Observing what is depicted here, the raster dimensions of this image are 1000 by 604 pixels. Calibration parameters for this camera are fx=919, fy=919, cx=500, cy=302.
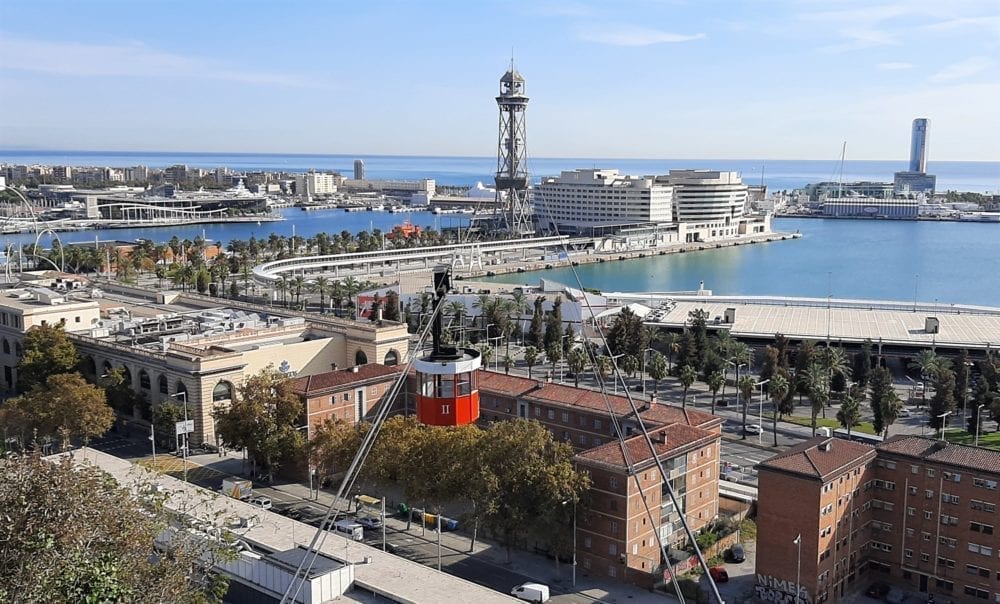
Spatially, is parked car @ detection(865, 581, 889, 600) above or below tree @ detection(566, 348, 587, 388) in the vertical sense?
below

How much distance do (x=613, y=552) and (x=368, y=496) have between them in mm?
5995

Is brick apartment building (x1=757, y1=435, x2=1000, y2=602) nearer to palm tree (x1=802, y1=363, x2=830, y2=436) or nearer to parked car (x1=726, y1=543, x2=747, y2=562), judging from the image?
parked car (x1=726, y1=543, x2=747, y2=562)

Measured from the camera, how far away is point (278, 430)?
66.6 feet

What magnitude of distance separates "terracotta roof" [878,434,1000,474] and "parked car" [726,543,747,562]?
321 cm

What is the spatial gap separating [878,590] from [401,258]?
169 feet

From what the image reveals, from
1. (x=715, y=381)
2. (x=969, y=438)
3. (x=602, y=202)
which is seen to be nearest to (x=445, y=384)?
(x=715, y=381)

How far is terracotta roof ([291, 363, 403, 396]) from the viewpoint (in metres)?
21.6

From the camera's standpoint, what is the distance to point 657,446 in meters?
16.9

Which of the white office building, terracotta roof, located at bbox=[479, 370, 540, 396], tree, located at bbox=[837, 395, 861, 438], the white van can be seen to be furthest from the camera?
the white office building

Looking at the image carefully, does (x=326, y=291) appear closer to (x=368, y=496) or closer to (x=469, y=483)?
(x=368, y=496)

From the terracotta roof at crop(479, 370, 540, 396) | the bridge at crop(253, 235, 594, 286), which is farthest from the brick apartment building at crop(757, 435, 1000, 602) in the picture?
the bridge at crop(253, 235, 594, 286)

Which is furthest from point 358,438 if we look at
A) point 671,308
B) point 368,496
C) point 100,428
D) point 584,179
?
point 584,179

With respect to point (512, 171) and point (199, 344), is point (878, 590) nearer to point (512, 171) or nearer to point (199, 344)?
point (199, 344)

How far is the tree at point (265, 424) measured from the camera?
2016 cm
